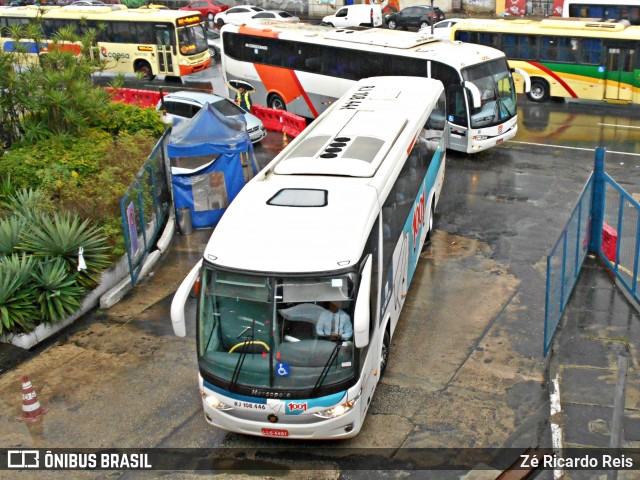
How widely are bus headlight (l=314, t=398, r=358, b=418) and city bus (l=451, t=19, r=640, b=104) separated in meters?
20.1

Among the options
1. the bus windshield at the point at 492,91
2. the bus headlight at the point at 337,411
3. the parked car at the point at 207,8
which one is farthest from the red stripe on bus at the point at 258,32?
the parked car at the point at 207,8

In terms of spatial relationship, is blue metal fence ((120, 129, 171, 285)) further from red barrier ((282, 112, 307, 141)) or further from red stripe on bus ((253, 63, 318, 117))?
red stripe on bus ((253, 63, 318, 117))

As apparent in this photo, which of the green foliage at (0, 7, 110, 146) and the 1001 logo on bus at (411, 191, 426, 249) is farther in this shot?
the green foliage at (0, 7, 110, 146)

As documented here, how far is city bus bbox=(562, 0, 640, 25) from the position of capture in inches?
1283

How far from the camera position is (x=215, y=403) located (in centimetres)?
986

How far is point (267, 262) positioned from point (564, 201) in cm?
1124

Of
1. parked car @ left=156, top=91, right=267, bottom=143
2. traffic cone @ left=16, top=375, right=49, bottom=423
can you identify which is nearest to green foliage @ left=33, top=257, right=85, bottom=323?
traffic cone @ left=16, top=375, right=49, bottom=423

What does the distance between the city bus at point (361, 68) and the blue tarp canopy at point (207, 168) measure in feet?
19.4

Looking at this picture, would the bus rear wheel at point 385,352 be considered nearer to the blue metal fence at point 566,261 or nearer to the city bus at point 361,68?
the blue metal fence at point 566,261

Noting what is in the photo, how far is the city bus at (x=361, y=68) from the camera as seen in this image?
843 inches

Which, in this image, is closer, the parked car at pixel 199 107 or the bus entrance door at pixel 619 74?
the parked car at pixel 199 107

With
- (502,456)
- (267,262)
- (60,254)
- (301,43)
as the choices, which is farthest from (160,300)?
(301,43)

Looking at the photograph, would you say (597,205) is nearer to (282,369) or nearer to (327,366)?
(327,366)

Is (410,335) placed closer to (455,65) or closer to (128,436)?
(128,436)
